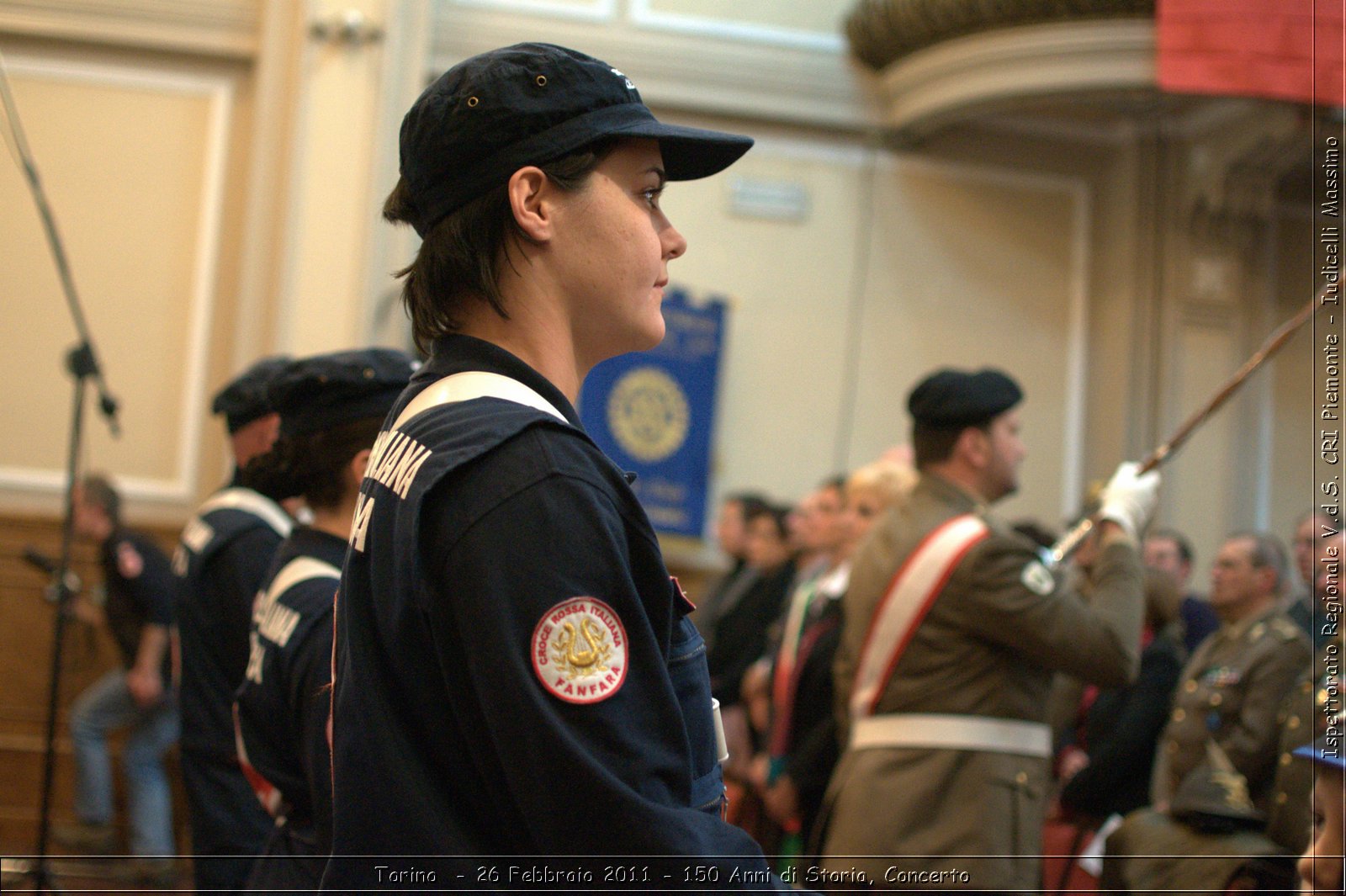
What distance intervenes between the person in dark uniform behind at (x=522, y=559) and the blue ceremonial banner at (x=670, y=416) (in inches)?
205

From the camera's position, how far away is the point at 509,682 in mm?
930

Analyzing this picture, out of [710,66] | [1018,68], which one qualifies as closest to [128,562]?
[710,66]

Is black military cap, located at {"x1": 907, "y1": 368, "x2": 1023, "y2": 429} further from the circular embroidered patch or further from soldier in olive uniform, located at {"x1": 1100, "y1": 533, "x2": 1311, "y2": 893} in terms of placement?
the circular embroidered patch

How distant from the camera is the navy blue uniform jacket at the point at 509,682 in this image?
932mm

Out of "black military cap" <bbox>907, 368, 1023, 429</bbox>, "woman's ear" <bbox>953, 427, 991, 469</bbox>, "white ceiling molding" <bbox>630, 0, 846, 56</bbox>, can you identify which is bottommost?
"woman's ear" <bbox>953, 427, 991, 469</bbox>

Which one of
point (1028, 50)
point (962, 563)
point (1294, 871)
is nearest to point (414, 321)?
point (962, 563)

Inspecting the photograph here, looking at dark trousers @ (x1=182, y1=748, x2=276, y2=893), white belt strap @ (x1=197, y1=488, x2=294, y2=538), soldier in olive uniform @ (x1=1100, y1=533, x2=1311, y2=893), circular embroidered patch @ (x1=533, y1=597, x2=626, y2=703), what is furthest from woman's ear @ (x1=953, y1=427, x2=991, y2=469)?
circular embroidered patch @ (x1=533, y1=597, x2=626, y2=703)

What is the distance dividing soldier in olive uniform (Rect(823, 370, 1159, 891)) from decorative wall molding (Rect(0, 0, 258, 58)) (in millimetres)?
4813

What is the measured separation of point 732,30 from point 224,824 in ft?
16.9

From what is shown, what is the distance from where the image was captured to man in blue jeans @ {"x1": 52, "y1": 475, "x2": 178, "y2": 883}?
17.5 ft

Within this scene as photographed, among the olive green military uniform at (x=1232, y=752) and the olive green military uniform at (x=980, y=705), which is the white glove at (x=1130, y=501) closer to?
the olive green military uniform at (x=980, y=705)

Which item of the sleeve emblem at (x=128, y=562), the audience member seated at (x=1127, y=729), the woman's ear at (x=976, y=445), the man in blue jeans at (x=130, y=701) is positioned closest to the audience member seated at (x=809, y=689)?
the audience member seated at (x=1127, y=729)

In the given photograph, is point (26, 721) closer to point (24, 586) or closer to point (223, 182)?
point (24, 586)

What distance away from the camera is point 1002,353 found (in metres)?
6.76
